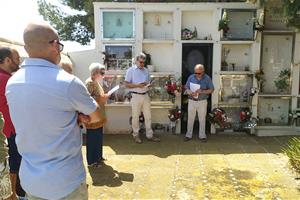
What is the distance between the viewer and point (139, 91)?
6469 mm

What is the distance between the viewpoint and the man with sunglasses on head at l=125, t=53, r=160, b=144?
639 centimetres

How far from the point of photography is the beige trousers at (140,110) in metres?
6.49

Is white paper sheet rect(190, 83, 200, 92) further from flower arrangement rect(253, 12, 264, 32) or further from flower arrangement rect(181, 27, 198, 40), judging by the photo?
flower arrangement rect(253, 12, 264, 32)

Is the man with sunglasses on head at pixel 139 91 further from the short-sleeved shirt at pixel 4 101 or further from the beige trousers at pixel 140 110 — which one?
the short-sleeved shirt at pixel 4 101

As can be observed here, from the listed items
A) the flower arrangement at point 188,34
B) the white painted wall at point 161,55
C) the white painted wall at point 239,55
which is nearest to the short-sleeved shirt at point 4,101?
the white painted wall at point 161,55

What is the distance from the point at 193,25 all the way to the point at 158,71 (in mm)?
1174

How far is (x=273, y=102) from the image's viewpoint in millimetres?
7219

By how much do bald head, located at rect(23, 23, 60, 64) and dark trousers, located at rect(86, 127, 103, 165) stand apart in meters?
3.08

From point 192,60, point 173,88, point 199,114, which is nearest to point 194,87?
point 173,88

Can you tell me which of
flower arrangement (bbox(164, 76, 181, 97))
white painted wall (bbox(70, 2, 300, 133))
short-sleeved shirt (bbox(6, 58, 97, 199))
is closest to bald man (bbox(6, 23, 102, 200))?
short-sleeved shirt (bbox(6, 58, 97, 199))

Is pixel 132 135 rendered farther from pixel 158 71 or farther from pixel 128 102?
pixel 158 71

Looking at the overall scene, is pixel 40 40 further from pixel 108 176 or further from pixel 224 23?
pixel 224 23

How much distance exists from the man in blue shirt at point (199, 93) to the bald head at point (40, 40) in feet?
15.8

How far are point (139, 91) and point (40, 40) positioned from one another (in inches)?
182
